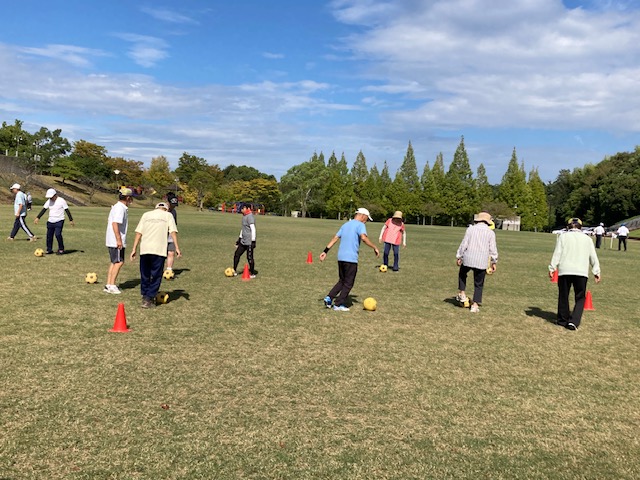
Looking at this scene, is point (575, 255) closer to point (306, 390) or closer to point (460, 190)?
point (306, 390)

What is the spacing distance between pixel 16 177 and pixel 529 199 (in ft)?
291

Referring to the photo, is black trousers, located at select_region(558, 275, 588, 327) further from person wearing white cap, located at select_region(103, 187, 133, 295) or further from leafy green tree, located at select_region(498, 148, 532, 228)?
leafy green tree, located at select_region(498, 148, 532, 228)

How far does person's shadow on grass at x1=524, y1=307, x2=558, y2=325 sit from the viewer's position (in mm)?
9453

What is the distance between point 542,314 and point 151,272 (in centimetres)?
759

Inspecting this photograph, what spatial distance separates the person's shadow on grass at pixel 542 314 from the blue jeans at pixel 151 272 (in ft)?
23.3

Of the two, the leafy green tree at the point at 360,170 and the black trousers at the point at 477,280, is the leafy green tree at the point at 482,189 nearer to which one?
the leafy green tree at the point at 360,170

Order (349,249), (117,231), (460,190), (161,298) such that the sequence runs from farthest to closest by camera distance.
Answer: (460,190) → (117,231) → (161,298) → (349,249)

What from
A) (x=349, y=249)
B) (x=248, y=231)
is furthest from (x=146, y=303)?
(x=248, y=231)

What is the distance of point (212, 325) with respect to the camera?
794 centimetres


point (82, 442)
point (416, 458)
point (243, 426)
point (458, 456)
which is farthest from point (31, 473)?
point (458, 456)

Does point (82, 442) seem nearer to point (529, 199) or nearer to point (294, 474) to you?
point (294, 474)

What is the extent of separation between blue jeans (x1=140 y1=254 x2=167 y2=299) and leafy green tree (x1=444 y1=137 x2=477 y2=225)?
85671mm

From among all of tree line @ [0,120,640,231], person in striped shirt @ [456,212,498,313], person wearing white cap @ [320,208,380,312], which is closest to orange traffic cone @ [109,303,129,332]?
person wearing white cap @ [320,208,380,312]

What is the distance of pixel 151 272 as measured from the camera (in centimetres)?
887
